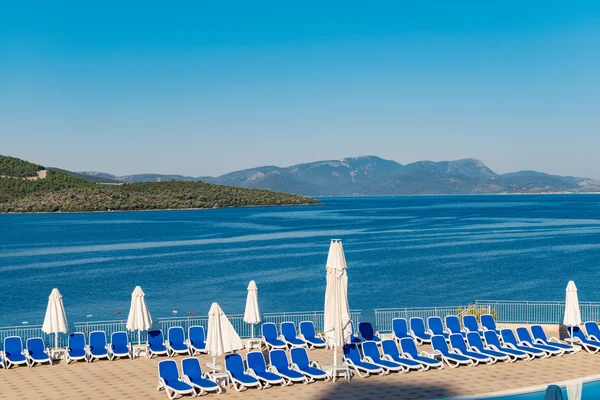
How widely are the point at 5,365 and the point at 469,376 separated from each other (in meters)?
10.6

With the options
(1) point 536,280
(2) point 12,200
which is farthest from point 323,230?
(2) point 12,200

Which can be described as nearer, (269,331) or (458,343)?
(458,343)

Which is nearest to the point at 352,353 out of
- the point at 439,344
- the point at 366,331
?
the point at 366,331

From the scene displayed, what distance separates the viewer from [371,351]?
53.2ft

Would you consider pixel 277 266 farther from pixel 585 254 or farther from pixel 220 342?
pixel 220 342

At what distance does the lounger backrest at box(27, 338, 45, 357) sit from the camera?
17052 millimetres

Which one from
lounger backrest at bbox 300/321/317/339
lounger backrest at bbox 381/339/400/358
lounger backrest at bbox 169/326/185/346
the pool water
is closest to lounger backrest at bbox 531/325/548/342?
lounger backrest at bbox 381/339/400/358

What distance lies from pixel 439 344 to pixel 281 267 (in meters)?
42.5

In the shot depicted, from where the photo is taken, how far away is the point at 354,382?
15.1 m

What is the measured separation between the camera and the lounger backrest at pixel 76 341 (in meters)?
17.3

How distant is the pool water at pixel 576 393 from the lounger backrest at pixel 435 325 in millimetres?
5120

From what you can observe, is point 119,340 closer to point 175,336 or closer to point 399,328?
point 175,336

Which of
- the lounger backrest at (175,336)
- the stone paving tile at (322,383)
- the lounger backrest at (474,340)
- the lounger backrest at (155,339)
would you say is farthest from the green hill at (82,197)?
the lounger backrest at (474,340)

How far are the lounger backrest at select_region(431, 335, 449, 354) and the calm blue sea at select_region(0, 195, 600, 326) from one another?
2226cm
